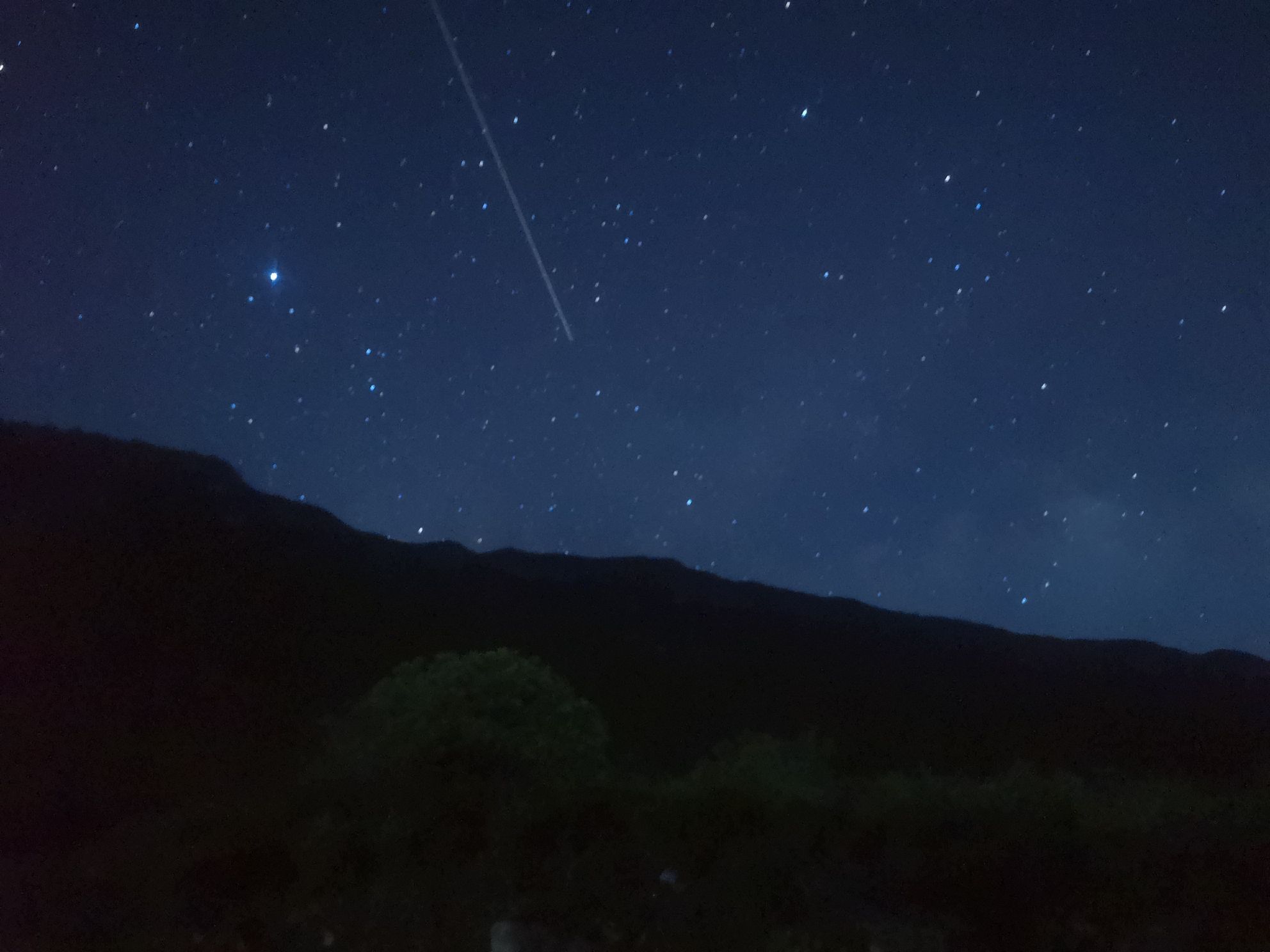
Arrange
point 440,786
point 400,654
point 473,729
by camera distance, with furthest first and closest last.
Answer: point 400,654
point 473,729
point 440,786

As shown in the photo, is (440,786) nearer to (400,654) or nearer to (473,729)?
(473,729)

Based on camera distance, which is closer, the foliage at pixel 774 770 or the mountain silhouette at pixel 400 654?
the foliage at pixel 774 770

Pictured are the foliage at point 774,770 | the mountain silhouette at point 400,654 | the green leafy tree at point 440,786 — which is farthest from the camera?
the mountain silhouette at point 400,654

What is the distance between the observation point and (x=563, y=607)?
39.3 meters

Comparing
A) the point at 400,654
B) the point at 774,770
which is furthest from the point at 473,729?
the point at 400,654

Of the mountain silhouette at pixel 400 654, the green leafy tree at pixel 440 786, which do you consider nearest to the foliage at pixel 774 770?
the green leafy tree at pixel 440 786

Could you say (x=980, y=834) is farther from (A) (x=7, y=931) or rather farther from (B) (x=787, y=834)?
(A) (x=7, y=931)

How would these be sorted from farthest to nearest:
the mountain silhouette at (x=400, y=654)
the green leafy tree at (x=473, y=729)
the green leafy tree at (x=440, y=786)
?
the mountain silhouette at (x=400, y=654) → the green leafy tree at (x=473, y=729) → the green leafy tree at (x=440, y=786)

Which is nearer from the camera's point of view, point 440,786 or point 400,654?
point 440,786

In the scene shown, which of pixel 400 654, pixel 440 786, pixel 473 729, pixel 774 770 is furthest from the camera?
pixel 400 654

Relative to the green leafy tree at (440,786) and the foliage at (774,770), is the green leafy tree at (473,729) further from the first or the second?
the foliage at (774,770)

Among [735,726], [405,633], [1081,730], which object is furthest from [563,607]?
[1081,730]

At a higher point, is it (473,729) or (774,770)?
(473,729)

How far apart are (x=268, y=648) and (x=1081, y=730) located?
28136 millimetres
